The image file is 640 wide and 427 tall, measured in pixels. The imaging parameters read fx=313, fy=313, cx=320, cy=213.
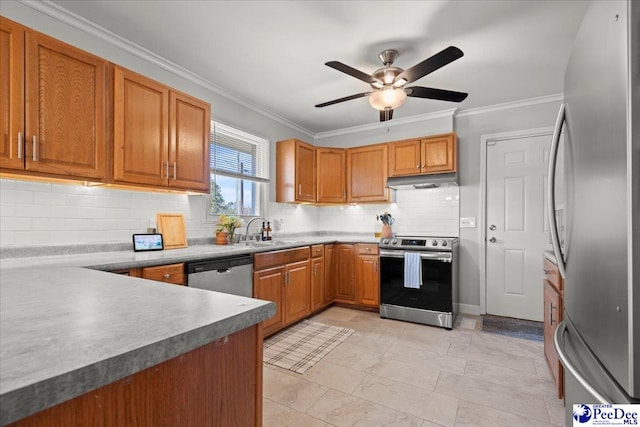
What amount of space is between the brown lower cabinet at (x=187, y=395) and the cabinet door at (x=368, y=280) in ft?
10.8

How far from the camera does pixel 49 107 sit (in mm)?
1866

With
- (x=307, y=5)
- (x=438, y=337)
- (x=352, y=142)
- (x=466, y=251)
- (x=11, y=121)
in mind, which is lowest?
(x=438, y=337)

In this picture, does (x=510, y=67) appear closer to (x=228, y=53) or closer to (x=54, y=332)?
(x=228, y=53)

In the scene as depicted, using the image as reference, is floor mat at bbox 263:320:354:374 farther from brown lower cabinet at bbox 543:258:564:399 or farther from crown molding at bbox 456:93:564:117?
crown molding at bbox 456:93:564:117

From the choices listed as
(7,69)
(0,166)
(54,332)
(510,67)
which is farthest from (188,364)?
(510,67)

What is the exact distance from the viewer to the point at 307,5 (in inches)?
83.2

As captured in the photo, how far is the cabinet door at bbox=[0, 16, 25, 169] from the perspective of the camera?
170 cm

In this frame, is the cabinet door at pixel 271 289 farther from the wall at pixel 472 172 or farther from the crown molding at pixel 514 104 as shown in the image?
the crown molding at pixel 514 104

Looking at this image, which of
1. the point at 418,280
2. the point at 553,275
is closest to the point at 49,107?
the point at 553,275

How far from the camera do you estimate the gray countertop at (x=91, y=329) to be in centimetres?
42

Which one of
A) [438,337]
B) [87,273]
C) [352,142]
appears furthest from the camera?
[352,142]

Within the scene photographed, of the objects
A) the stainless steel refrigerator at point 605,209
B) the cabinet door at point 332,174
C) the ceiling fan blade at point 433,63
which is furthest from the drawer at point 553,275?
the cabinet door at point 332,174

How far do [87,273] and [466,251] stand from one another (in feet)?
13.0

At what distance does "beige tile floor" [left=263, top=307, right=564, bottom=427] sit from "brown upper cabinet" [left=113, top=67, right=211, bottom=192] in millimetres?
1752
